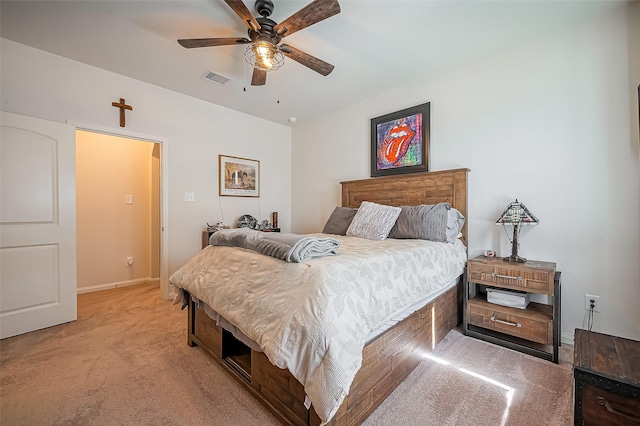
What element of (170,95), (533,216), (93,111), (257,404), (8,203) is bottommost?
(257,404)

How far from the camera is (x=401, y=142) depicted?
3197mm

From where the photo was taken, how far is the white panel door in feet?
7.55

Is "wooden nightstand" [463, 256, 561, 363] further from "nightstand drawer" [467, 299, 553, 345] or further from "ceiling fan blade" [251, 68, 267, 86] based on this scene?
"ceiling fan blade" [251, 68, 267, 86]

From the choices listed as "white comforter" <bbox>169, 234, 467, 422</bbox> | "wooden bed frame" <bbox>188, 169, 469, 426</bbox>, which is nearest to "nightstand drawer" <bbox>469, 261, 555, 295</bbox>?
"wooden bed frame" <bbox>188, 169, 469, 426</bbox>

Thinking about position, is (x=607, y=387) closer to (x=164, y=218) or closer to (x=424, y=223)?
(x=424, y=223)

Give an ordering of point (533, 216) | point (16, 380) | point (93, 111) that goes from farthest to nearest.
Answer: point (93, 111) → point (533, 216) → point (16, 380)

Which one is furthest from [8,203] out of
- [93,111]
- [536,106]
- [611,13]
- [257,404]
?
[611,13]

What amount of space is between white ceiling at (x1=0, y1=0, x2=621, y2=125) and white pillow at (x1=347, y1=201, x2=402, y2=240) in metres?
1.54

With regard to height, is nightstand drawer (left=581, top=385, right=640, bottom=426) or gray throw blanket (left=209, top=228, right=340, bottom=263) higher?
gray throw blanket (left=209, top=228, right=340, bottom=263)

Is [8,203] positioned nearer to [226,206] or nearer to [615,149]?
[226,206]

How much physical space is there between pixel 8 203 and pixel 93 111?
1176 millimetres

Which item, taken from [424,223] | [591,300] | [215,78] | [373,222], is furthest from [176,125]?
[591,300]

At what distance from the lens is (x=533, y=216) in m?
2.25

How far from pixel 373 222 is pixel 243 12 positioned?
6.69 feet
